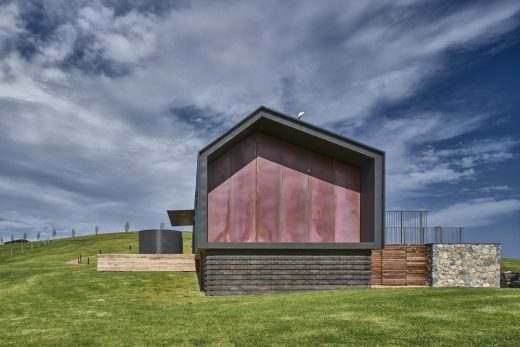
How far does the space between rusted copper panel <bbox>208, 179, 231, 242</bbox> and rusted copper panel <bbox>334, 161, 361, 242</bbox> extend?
505cm

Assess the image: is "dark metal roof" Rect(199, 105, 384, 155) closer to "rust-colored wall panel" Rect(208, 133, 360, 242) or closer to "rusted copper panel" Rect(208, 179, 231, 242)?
"rust-colored wall panel" Rect(208, 133, 360, 242)

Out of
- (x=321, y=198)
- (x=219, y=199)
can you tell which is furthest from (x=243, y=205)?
(x=321, y=198)

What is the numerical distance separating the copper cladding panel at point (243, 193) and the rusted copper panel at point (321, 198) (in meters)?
2.70

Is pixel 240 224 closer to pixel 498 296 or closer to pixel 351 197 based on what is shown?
pixel 351 197

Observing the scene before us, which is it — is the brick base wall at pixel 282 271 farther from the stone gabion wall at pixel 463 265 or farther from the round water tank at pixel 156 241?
the round water tank at pixel 156 241

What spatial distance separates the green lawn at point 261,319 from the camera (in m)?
9.70

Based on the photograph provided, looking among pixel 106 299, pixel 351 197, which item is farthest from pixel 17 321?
pixel 351 197

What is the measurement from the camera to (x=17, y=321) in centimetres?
1456

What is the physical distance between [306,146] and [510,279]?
2061 cm

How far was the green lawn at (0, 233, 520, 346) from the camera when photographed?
9.70m

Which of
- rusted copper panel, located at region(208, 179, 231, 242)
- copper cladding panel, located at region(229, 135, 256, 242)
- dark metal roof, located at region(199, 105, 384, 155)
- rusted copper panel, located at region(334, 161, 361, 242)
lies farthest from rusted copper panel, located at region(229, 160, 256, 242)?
rusted copper panel, located at region(334, 161, 361, 242)

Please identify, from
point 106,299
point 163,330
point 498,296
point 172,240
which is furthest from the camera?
point 172,240

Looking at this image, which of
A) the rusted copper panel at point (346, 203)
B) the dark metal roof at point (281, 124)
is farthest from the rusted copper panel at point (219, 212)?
the rusted copper panel at point (346, 203)

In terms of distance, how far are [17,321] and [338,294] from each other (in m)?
11.2
